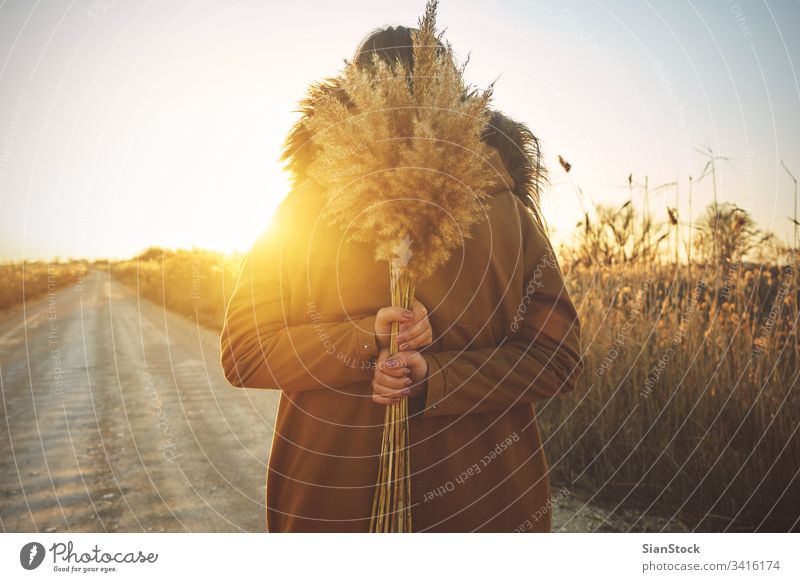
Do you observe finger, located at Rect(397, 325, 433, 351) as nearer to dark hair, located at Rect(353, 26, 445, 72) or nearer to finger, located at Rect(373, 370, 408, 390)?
finger, located at Rect(373, 370, 408, 390)

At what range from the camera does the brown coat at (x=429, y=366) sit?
5.69 feet

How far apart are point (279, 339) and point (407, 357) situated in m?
0.39

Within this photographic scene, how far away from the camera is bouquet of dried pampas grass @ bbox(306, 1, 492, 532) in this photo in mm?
1509

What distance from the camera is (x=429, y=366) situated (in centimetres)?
173

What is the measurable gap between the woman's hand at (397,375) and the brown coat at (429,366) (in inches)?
1.4

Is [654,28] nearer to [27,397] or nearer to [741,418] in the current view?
[741,418]

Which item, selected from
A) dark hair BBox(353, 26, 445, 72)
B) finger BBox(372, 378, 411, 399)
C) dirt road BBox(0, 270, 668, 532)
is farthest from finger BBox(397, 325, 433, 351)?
dirt road BBox(0, 270, 668, 532)

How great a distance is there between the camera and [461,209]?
156 cm

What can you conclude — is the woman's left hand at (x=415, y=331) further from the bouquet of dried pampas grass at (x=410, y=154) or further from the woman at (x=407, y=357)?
the bouquet of dried pampas grass at (x=410, y=154)
